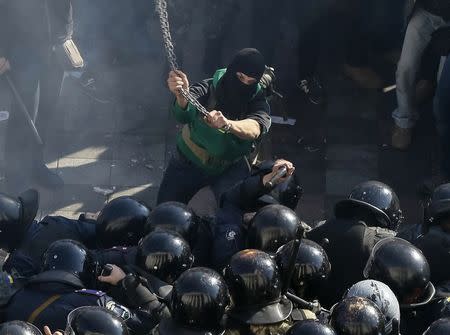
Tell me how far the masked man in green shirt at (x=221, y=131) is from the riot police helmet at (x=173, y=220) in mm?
826

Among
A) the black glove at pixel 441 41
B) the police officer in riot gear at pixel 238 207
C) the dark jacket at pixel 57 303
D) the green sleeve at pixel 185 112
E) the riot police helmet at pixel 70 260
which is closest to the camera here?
the dark jacket at pixel 57 303

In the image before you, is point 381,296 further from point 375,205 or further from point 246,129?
point 246,129

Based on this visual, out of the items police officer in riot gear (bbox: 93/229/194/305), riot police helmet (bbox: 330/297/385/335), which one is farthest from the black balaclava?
riot police helmet (bbox: 330/297/385/335)

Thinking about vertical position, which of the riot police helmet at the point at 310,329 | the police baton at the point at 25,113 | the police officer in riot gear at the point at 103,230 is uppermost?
the riot police helmet at the point at 310,329

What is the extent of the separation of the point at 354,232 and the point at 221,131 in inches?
53.1

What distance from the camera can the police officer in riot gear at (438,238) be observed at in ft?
18.9

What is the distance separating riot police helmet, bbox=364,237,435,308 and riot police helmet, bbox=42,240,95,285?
1.66 meters

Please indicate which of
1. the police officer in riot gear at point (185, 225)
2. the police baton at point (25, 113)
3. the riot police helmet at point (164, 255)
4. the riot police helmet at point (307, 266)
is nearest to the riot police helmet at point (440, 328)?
the riot police helmet at point (307, 266)

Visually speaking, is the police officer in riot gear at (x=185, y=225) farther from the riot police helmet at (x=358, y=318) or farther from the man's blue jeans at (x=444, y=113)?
the man's blue jeans at (x=444, y=113)

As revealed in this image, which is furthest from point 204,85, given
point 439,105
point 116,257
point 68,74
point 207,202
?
point 68,74

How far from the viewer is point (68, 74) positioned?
9523mm

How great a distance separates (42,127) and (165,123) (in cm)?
115

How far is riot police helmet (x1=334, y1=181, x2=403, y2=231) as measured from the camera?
6074mm

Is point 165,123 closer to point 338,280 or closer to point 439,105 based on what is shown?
point 439,105
